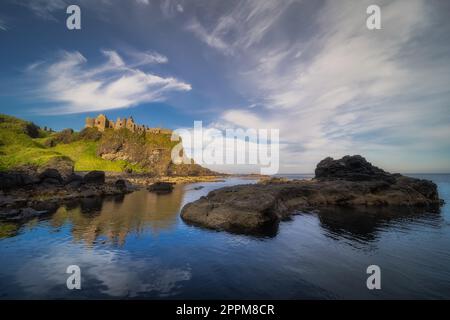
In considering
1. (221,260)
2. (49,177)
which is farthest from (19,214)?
(221,260)

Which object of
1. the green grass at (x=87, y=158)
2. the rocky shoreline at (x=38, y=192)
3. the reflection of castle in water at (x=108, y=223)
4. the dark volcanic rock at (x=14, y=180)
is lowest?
the reflection of castle in water at (x=108, y=223)

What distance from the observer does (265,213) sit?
95.3 ft

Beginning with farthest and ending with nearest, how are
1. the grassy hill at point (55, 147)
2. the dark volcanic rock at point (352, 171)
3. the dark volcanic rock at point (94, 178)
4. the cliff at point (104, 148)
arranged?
the cliff at point (104, 148) → the grassy hill at point (55, 147) → the dark volcanic rock at point (94, 178) → the dark volcanic rock at point (352, 171)

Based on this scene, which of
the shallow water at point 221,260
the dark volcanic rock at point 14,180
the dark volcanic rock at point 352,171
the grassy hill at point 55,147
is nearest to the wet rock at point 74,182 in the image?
the dark volcanic rock at point 14,180

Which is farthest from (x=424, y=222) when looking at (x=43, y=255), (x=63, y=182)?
(x=63, y=182)

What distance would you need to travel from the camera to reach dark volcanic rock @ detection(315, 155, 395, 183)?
5775cm

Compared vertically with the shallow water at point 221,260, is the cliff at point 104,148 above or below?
above

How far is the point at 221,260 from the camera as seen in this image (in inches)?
690

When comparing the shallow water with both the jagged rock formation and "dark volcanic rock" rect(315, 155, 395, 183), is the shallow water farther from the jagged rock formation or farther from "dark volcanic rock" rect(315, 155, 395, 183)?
the jagged rock formation

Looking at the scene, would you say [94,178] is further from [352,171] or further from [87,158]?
[87,158]

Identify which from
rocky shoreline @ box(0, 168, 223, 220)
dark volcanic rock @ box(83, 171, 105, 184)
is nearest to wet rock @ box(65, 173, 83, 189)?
rocky shoreline @ box(0, 168, 223, 220)

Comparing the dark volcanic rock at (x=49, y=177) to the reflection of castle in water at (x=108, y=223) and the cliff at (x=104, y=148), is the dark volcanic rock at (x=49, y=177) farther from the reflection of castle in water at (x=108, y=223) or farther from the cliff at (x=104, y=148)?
the cliff at (x=104, y=148)

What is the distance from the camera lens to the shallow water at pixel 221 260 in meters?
13.0
